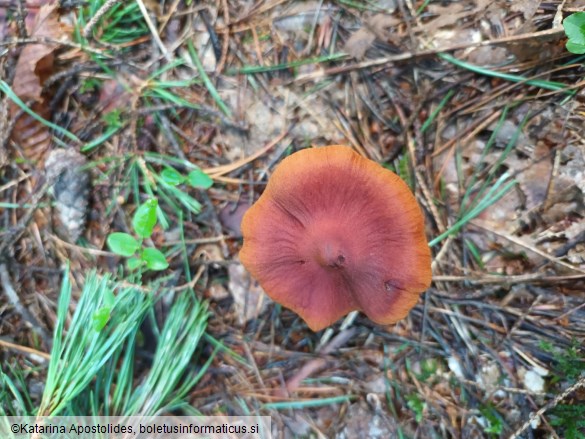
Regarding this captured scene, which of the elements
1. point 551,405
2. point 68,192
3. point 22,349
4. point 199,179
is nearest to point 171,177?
point 199,179

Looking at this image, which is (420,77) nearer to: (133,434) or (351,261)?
(351,261)

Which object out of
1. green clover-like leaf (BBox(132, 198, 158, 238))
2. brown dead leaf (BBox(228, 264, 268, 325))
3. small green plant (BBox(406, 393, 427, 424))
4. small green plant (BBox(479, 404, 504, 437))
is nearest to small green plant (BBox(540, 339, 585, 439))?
small green plant (BBox(479, 404, 504, 437))

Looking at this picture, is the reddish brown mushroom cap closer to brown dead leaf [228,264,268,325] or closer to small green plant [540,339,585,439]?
brown dead leaf [228,264,268,325]

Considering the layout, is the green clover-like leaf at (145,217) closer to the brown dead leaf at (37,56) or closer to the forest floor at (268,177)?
the forest floor at (268,177)

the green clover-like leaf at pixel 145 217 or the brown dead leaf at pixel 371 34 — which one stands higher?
the brown dead leaf at pixel 371 34

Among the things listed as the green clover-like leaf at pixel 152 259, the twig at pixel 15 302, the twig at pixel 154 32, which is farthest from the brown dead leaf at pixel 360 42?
the twig at pixel 15 302

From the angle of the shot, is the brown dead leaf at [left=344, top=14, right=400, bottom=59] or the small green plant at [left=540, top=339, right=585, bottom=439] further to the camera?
the brown dead leaf at [left=344, top=14, right=400, bottom=59]

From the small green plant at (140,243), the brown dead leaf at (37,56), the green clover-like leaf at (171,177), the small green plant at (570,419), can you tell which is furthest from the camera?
the brown dead leaf at (37,56)
